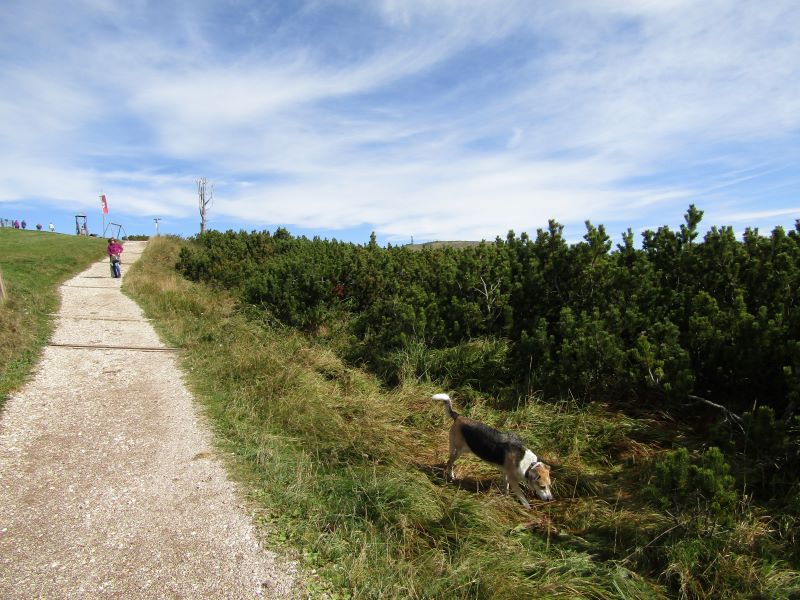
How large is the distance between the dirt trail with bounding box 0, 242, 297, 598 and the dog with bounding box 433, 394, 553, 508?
1.89 m

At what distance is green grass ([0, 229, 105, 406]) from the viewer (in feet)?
20.5

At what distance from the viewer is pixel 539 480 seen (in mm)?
3873

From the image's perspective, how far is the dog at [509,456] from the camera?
389 centimetres

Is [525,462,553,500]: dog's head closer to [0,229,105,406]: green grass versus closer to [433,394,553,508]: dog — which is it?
[433,394,553,508]: dog

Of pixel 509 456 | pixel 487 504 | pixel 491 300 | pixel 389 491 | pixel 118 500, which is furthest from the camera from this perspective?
pixel 491 300

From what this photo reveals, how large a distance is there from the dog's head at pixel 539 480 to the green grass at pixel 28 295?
17.9 ft

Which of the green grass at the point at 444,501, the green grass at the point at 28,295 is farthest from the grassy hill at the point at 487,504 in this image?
the green grass at the point at 28,295

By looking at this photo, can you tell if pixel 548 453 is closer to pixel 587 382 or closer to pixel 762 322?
pixel 587 382

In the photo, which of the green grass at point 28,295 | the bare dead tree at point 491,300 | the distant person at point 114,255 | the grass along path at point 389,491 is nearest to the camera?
the grass along path at point 389,491

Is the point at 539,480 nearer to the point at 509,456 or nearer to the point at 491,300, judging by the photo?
the point at 509,456

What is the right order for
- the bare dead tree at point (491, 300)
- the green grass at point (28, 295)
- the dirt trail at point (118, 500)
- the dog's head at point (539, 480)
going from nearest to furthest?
the dirt trail at point (118, 500) → the dog's head at point (539, 480) → the green grass at point (28, 295) → the bare dead tree at point (491, 300)

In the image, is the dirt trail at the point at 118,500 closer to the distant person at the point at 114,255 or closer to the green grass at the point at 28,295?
the green grass at the point at 28,295

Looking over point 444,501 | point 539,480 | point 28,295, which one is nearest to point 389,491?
point 444,501

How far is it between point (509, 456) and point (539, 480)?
29 centimetres
